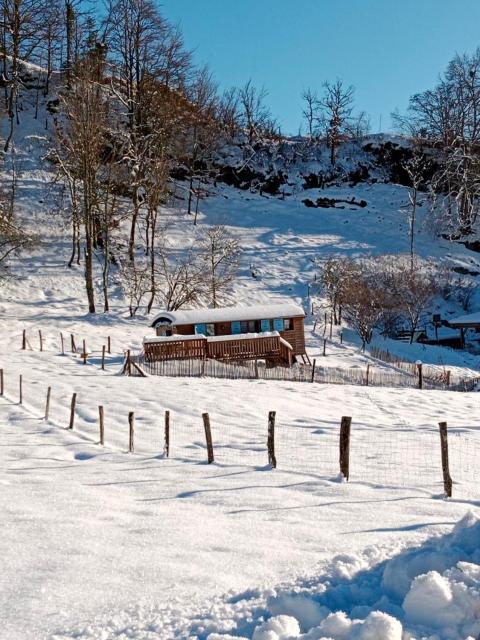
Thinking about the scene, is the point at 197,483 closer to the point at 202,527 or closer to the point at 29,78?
the point at 202,527

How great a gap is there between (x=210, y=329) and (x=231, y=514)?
76.4ft

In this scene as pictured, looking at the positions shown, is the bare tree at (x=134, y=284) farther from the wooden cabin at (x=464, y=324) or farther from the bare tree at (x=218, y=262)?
the wooden cabin at (x=464, y=324)

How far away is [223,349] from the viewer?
2658 centimetres

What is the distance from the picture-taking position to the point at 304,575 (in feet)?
16.4

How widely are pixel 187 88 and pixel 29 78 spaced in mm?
16512

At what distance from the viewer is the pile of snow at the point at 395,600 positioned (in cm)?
358

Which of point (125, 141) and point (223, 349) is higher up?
point (125, 141)

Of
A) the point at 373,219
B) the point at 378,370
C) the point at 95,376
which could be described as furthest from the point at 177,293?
the point at 373,219

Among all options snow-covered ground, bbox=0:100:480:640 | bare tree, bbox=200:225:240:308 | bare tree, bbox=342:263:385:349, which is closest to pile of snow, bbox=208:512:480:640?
snow-covered ground, bbox=0:100:480:640

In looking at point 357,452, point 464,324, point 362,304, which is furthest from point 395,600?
point 464,324

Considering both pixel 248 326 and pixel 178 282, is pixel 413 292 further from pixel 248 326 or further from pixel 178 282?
pixel 178 282

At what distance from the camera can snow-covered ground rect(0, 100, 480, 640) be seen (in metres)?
4.18

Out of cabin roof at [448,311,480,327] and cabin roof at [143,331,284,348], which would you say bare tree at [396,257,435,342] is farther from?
cabin roof at [143,331,284,348]

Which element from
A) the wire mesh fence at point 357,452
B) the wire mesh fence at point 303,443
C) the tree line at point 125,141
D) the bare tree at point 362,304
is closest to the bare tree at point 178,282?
the tree line at point 125,141
